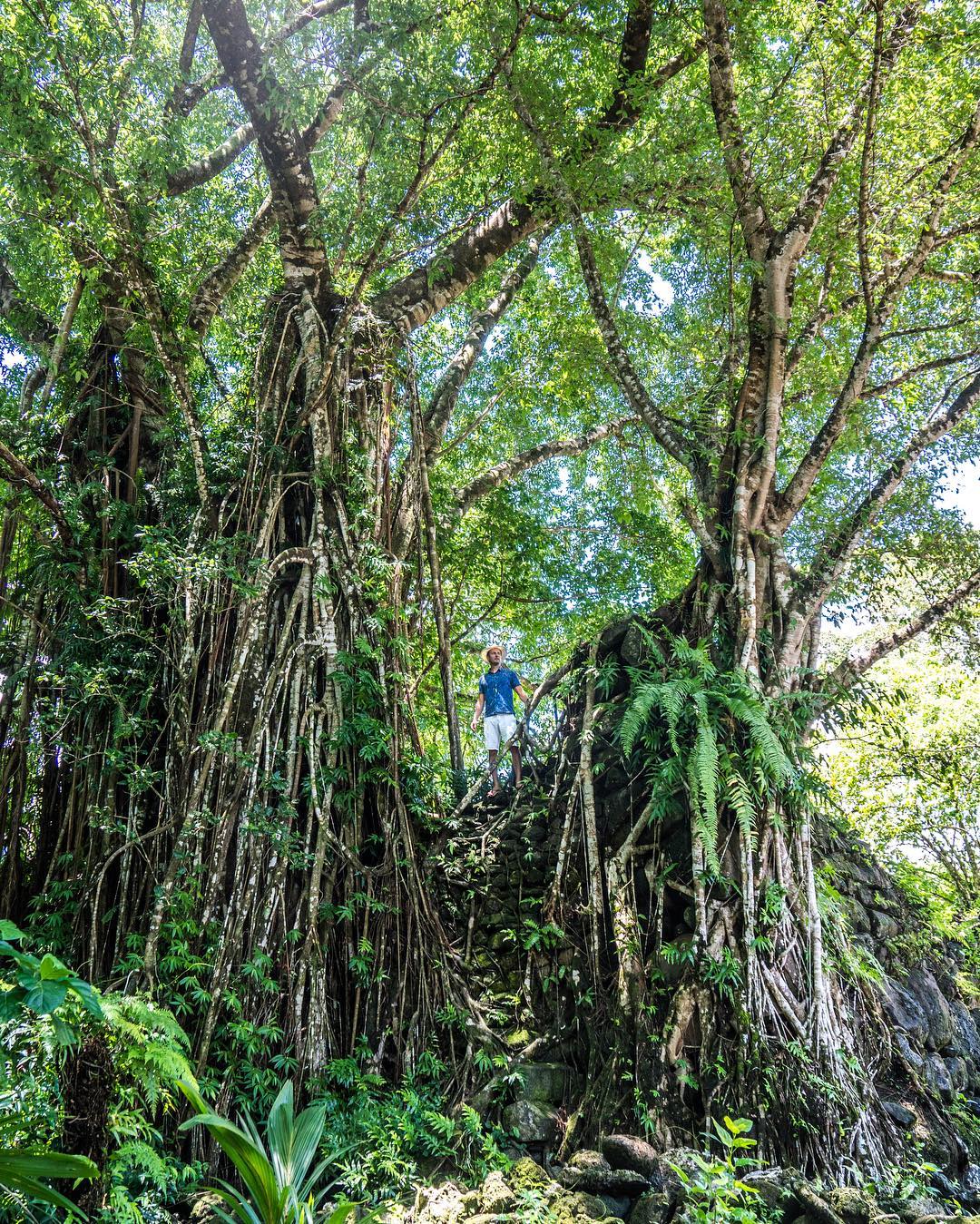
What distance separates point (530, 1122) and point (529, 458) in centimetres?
584

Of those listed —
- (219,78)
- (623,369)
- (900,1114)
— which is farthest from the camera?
(219,78)

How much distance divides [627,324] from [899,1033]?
5.00 meters

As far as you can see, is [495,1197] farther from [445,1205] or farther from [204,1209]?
[204,1209]

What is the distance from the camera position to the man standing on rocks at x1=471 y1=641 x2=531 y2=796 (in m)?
6.16

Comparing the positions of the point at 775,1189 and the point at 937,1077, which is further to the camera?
the point at 937,1077

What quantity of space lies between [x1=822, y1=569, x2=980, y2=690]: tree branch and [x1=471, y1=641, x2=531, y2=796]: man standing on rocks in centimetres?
208

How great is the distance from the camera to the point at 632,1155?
11.8 feet

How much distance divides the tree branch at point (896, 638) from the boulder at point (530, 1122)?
2.79 m

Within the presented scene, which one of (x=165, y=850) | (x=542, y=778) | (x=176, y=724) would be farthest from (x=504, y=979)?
(x=176, y=724)

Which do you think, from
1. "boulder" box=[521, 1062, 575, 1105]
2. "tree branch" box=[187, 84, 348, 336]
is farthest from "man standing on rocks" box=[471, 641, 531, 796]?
"tree branch" box=[187, 84, 348, 336]

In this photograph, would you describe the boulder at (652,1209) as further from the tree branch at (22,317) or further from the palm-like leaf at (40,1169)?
the tree branch at (22,317)

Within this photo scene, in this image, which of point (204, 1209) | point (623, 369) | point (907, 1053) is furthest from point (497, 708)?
point (204, 1209)

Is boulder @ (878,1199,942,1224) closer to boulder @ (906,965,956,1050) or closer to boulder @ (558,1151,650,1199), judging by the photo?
boulder @ (558,1151,650,1199)

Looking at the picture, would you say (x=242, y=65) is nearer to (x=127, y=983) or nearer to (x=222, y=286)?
(x=222, y=286)
